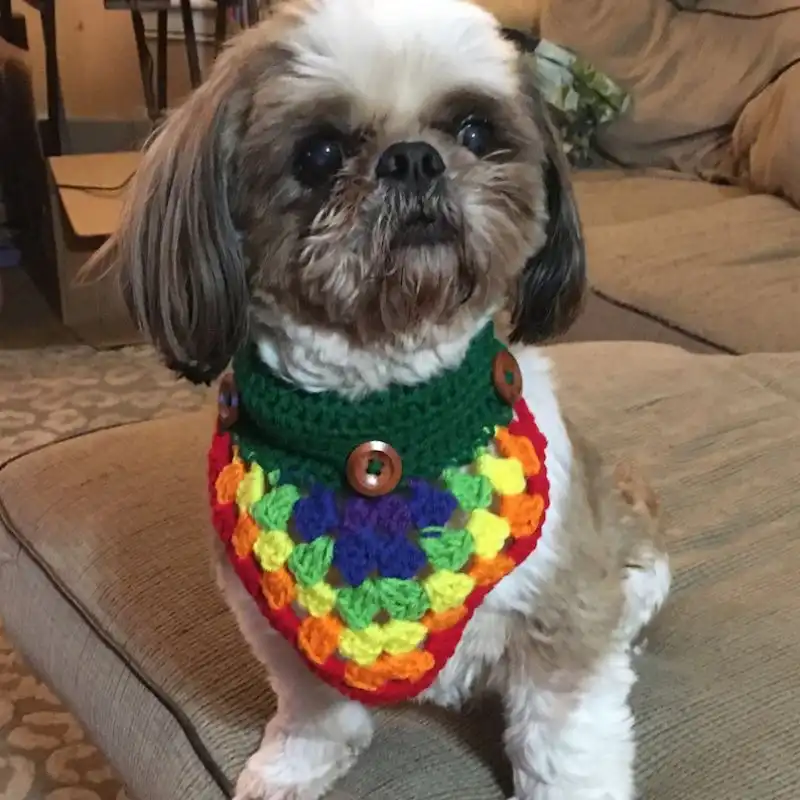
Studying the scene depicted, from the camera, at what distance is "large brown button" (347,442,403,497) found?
882 mm

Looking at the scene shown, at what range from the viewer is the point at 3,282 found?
3.22 metres

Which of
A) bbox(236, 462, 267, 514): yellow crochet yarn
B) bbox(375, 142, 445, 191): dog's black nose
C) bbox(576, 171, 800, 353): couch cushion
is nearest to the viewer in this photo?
bbox(375, 142, 445, 191): dog's black nose

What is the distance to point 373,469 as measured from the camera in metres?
0.89

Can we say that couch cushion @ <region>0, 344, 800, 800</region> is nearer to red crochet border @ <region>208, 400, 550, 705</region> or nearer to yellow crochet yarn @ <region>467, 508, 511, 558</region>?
red crochet border @ <region>208, 400, 550, 705</region>

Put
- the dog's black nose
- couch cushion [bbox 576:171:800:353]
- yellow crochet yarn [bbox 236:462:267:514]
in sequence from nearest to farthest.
→ the dog's black nose
yellow crochet yarn [bbox 236:462:267:514]
couch cushion [bbox 576:171:800:353]

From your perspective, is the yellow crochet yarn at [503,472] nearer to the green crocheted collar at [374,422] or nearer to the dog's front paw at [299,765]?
the green crocheted collar at [374,422]

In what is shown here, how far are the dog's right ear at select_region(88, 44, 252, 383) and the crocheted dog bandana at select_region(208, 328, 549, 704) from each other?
69mm

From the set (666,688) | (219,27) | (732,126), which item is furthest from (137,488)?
(219,27)

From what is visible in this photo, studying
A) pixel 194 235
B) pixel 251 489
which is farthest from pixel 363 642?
pixel 194 235

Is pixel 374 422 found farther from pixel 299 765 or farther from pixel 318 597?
pixel 299 765

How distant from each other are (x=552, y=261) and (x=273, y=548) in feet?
1.04

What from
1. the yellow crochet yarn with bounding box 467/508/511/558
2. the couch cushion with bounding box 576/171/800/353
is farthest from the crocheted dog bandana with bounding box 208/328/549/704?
the couch cushion with bounding box 576/171/800/353

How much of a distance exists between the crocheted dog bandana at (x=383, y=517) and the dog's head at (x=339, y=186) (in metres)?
0.06

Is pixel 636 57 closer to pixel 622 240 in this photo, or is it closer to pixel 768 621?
pixel 622 240
